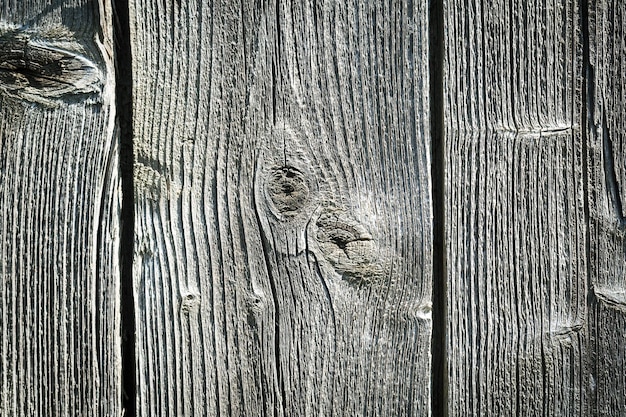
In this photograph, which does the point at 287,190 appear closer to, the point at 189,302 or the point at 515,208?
the point at 189,302

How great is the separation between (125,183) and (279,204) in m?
0.25

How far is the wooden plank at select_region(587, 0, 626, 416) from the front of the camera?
1.08 meters

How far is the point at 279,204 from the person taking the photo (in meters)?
0.99

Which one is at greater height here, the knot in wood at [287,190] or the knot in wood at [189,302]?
the knot in wood at [287,190]

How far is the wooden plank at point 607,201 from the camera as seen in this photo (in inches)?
42.4

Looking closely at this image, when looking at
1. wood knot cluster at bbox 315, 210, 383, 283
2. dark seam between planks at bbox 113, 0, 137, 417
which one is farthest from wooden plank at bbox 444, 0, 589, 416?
dark seam between planks at bbox 113, 0, 137, 417

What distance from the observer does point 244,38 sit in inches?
38.6

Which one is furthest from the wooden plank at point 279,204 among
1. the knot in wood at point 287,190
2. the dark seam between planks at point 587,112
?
the dark seam between planks at point 587,112

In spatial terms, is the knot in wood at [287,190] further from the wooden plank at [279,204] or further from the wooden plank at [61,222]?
the wooden plank at [61,222]

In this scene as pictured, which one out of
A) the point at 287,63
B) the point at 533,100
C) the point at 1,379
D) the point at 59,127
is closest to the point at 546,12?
the point at 533,100

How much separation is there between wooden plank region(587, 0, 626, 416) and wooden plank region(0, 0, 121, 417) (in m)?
0.83

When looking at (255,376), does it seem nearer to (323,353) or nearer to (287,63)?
(323,353)

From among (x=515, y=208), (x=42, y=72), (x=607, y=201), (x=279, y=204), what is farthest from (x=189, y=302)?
(x=607, y=201)

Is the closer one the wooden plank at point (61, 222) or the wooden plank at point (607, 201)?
the wooden plank at point (61, 222)
